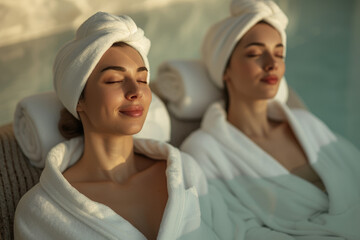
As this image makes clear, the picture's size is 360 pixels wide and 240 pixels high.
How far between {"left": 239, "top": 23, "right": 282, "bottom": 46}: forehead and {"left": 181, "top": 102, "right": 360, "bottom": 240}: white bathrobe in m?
A: 0.31

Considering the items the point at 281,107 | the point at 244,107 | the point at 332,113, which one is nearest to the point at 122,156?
the point at 244,107

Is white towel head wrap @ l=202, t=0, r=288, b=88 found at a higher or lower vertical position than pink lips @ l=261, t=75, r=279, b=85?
higher

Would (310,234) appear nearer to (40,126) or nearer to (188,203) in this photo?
A: (188,203)

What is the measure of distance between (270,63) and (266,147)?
33 cm

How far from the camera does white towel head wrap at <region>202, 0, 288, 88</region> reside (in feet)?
6.44

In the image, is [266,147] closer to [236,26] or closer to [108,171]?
[236,26]

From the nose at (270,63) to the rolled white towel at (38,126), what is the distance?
2.49 feet

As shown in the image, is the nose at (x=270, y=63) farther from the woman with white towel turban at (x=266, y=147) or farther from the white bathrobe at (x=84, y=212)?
the white bathrobe at (x=84, y=212)

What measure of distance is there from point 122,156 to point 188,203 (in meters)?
0.25

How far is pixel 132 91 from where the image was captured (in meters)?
1.45

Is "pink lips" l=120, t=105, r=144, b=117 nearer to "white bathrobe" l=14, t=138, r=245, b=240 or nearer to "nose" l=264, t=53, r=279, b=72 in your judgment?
"white bathrobe" l=14, t=138, r=245, b=240

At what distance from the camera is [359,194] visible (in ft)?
6.39

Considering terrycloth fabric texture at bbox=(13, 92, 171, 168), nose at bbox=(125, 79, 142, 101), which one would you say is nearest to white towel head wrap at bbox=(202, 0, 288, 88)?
terrycloth fabric texture at bbox=(13, 92, 171, 168)

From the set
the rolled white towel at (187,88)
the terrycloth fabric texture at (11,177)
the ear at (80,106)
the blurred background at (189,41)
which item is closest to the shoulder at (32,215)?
the terrycloth fabric texture at (11,177)
